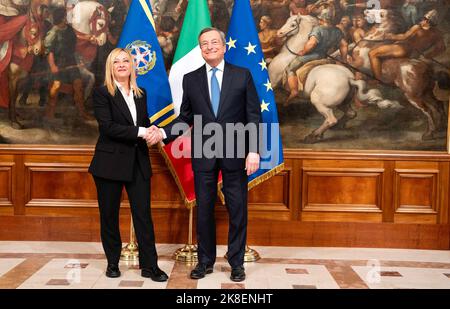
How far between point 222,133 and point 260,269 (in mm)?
1338

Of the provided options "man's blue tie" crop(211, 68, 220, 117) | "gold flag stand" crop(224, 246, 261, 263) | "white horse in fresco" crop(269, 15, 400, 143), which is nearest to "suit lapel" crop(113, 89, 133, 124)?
"man's blue tie" crop(211, 68, 220, 117)

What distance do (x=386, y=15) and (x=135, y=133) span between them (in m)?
3.05

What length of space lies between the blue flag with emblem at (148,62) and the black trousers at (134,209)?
0.85 m

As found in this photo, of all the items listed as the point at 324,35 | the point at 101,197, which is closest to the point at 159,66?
the point at 101,197

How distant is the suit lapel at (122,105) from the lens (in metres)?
4.57

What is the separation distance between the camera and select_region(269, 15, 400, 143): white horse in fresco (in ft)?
19.6

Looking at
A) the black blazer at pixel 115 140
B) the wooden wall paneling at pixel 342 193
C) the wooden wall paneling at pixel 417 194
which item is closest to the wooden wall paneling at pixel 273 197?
the wooden wall paneling at pixel 342 193

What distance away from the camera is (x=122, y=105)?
4578 mm

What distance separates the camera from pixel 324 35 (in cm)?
596

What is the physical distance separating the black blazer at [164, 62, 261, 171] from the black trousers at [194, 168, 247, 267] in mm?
90

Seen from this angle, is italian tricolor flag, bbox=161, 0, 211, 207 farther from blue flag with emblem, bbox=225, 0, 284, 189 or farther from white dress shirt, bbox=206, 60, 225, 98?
white dress shirt, bbox=206, 60, 225, 98

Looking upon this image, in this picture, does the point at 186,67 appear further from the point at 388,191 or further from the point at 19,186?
the point at 388,191

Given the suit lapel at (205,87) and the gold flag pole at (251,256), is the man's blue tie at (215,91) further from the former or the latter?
the gold flag pole at (251,256)

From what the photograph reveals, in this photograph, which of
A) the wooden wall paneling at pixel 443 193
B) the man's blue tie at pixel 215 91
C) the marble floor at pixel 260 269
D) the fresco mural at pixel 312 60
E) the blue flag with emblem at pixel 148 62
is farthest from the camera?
the wooden wall paneling at pixel 443 193
